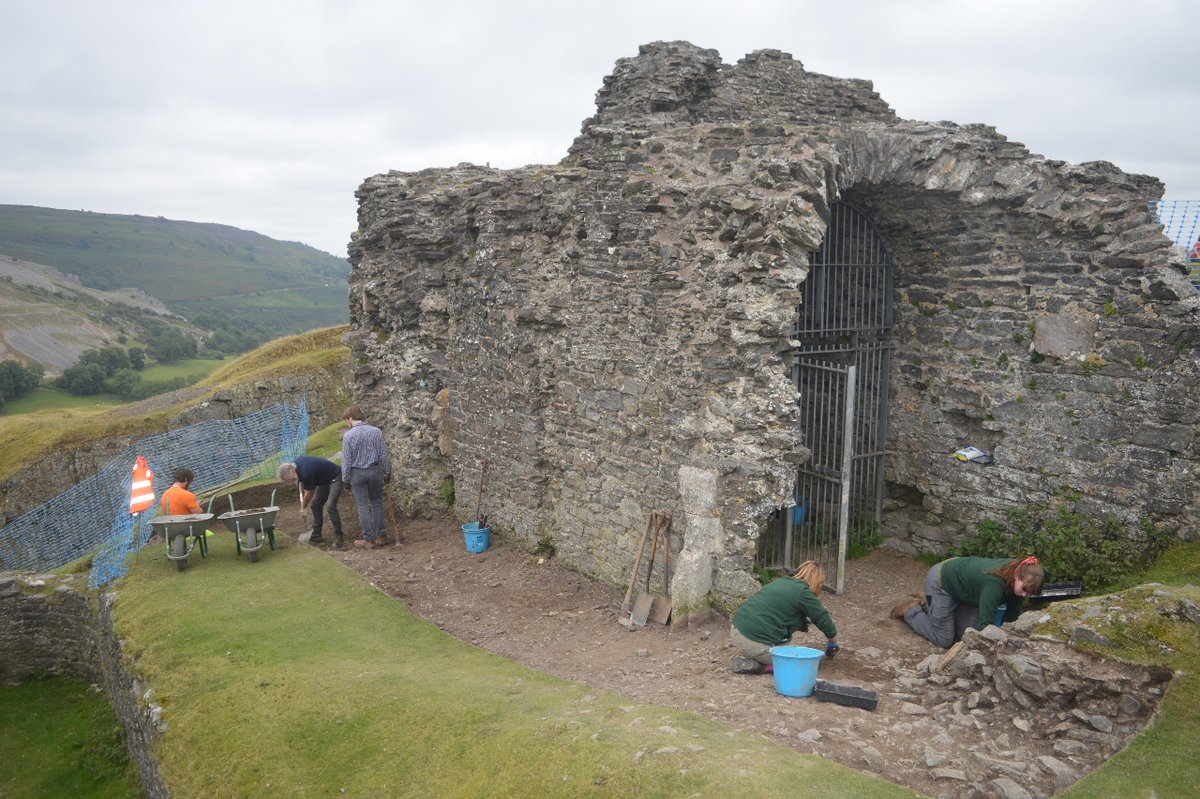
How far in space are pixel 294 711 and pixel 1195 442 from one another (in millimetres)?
8322

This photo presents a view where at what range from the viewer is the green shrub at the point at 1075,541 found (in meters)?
7.70

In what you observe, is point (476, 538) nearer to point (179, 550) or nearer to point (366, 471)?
point (366, 471)

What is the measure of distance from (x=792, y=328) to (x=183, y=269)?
159749 millimetres

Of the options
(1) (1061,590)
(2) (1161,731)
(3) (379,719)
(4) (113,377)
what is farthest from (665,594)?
(4) (113,377)

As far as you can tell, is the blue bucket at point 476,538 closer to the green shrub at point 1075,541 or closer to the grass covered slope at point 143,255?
the green shrub at point 1075,541

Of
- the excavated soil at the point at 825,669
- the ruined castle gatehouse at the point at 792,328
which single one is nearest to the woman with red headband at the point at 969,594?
the excavated soil at the point at 825,669

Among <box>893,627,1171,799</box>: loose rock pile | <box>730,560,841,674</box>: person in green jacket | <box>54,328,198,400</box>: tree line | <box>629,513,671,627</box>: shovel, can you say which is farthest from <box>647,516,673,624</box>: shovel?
<box>54,328,198,400</box>: tree line

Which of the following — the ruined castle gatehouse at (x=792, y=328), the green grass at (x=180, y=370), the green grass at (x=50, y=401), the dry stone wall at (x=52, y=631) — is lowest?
the green grass at (x=50, y=401)

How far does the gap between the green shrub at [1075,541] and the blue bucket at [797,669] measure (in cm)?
345

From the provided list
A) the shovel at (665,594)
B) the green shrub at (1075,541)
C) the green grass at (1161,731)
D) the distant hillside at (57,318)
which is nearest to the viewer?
the green grass at (1161,731)

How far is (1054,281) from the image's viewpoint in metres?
8.39

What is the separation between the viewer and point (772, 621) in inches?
264

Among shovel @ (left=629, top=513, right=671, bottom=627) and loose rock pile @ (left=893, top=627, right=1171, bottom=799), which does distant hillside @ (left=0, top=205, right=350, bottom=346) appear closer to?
shovel @ (left=629, top=513, right=671, bottom=627)

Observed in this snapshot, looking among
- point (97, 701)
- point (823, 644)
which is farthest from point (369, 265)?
point (823, 644)
